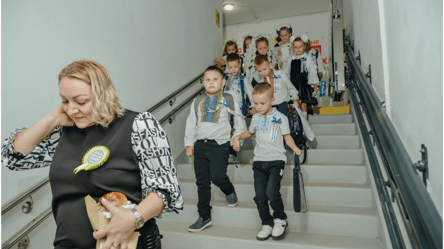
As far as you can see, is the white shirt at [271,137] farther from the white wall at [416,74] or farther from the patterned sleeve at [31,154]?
the patterned sleeve at [31,154]

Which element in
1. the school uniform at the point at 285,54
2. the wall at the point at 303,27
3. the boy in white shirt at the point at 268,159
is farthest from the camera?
the wall at the point at 303,27

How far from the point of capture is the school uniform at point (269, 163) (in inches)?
98.0

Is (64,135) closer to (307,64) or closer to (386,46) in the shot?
(386,46)

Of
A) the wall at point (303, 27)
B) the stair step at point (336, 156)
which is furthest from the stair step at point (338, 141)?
the wall at point (303, 27)

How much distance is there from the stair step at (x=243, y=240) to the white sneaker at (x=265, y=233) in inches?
→ 1.3

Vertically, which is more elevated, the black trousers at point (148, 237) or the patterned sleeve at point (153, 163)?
the patterned sleeve at point (153, 163)

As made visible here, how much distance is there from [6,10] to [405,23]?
213cm

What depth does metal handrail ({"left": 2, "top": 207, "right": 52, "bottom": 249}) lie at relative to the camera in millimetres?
1785

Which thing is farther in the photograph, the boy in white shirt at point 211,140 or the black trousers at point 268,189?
the boy in white shirt at point 211,140

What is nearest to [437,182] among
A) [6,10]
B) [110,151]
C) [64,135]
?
[110,151]

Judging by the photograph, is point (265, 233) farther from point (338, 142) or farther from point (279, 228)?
point (338, 142)

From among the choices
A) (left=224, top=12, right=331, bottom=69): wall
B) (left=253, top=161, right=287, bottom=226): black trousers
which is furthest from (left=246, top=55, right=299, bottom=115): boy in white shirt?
(left=224, top=12, right=331, bottom=69): wall

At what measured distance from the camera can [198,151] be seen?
2.93 metres

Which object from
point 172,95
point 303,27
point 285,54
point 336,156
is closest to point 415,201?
point 336,156
